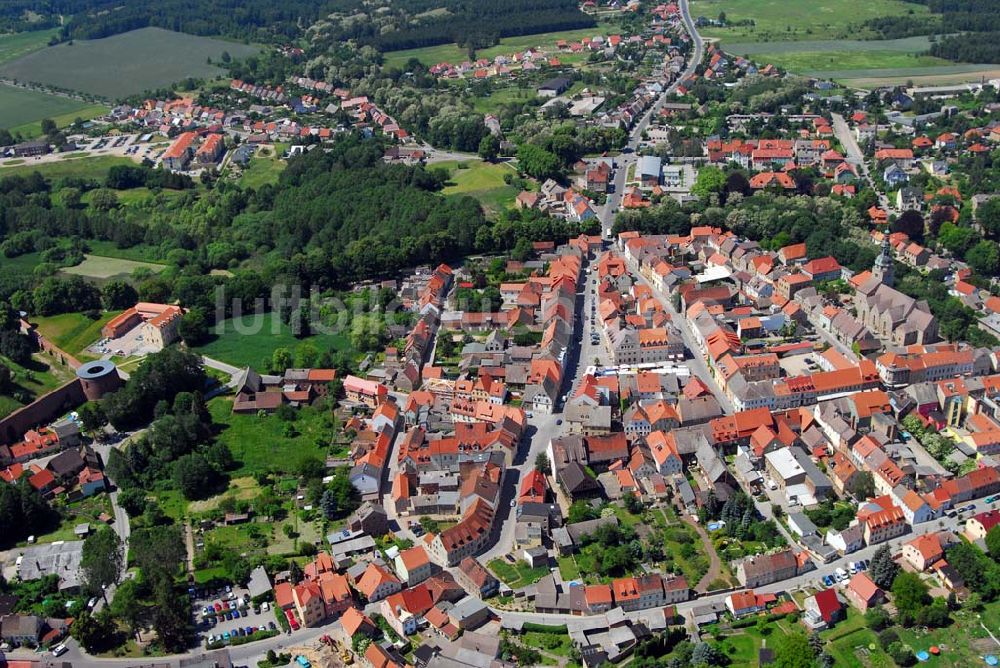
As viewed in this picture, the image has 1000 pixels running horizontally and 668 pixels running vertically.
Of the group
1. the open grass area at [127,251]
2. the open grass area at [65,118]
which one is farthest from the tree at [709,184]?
the open grass area at [65,118]

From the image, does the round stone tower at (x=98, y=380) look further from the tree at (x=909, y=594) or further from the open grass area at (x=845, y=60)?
the open grass area at (x=845, y=60)

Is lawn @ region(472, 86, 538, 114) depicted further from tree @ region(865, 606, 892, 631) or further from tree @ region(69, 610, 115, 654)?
tree @ region(865, 606, 892, 631)

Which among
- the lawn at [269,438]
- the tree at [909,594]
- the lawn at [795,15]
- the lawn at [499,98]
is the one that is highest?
the lawn at [795,15]

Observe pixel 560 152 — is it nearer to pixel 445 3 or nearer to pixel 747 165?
pixel 747 165

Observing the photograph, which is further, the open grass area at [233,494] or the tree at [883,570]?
the open grass area at [233,494]

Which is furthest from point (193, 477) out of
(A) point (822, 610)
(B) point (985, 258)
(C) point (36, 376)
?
(B) point (985, 258)

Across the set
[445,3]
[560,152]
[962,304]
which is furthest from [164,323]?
[445,3]

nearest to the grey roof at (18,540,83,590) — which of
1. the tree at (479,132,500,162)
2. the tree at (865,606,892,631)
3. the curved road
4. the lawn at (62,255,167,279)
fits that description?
the curved road
